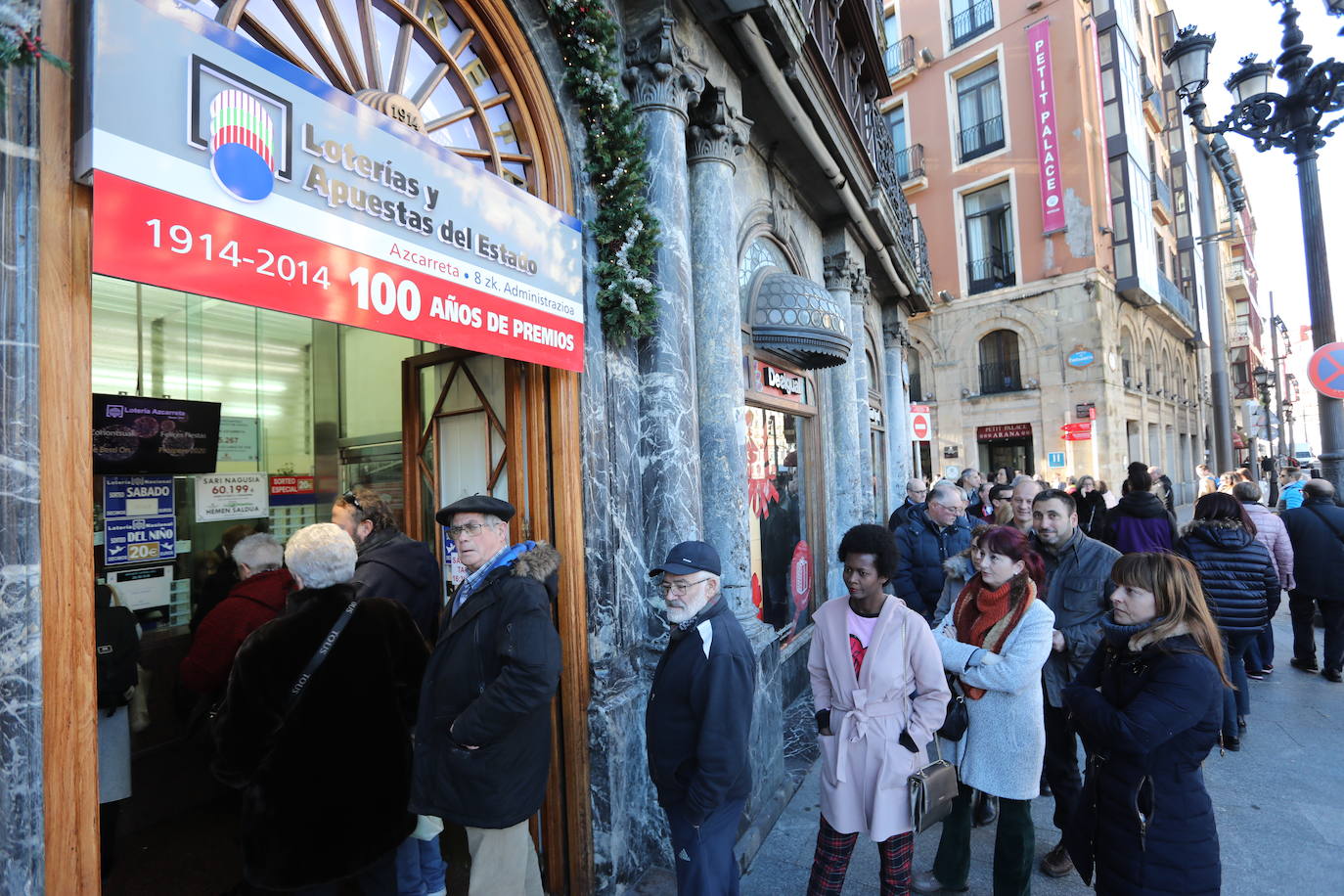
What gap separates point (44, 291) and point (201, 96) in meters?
0.77

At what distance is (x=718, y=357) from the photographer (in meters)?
4.73

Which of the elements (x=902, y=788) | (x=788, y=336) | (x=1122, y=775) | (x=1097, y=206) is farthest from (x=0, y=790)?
(x=1097, y=206)

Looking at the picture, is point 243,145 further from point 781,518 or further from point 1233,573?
point 1233,573

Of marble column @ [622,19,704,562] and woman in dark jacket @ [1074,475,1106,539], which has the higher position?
marble column @ [622,19,704,562]

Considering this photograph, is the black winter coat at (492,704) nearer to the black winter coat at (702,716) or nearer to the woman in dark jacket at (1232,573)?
the black winter coat at (702,716)

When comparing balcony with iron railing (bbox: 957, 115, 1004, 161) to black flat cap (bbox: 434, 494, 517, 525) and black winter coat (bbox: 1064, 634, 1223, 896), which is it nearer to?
black winter coat (bbox: 1064, 634, 1223, 896)

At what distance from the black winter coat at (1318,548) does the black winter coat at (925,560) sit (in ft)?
11.7

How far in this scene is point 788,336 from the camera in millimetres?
6340

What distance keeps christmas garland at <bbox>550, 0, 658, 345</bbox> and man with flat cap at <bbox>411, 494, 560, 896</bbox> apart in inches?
64.3

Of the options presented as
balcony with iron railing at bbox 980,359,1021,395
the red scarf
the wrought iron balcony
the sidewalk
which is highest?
the wrought iron balcony

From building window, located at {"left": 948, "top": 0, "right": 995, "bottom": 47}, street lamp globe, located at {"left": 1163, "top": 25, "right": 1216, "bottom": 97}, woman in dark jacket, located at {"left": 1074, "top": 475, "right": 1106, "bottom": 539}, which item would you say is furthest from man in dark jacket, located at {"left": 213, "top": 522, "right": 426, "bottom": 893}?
building window, located at {"left": 948, "top": 0, "right": 995, "bottom": 47}

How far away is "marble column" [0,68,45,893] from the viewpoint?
1835 millimetres

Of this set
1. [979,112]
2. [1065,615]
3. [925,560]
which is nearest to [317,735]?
[1065,615]

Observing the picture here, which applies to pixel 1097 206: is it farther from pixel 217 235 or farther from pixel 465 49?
pixel 217 235
